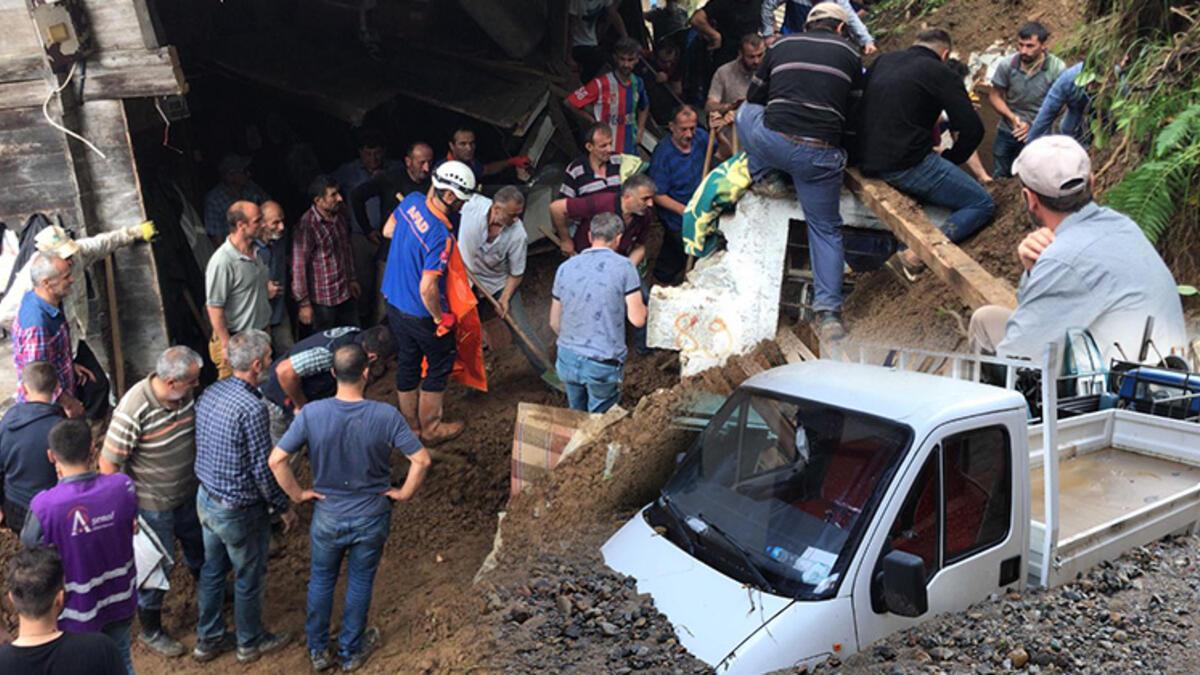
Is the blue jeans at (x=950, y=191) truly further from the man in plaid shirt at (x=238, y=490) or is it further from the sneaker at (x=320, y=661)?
the sneaker at (x=320, y=661)

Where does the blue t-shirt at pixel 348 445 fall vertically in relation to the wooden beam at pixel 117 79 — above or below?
below

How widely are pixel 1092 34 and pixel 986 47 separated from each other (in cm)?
420

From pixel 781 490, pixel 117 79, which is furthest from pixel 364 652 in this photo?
pixel 117 79

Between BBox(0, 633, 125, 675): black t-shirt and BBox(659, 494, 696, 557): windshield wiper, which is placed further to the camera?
BBox(659, 494, 696, 557): windshield wiper

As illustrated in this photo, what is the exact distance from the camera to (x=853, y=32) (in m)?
9.11

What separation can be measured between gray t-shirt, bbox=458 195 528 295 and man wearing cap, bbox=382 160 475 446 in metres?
0.47

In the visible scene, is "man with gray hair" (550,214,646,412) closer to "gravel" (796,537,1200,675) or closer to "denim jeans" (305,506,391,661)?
"denim jeans" (305,506,391,661)

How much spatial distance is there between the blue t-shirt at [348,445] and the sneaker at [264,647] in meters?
1.17

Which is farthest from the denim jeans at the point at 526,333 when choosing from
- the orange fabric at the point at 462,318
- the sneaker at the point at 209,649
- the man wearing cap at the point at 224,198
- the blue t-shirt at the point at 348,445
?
the sneaker at the point at 209,649

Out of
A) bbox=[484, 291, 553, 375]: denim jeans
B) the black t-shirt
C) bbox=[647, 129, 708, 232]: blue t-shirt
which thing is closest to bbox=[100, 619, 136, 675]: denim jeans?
the black t-shirt

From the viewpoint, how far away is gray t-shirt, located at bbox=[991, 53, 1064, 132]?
8.60 metres

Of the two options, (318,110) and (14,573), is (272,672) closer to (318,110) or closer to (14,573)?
(14,573)

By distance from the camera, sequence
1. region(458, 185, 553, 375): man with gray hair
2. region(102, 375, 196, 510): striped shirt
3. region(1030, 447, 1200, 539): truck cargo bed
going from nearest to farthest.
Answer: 1. region(1030, 447, 1200, 539): truck cargo bed
2. region(102, 375, 196, 510): striped shirt
3. region(458, 185, 553, 375): man with gray hair

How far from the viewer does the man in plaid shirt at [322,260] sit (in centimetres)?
849
